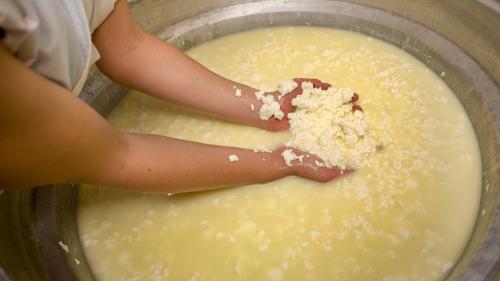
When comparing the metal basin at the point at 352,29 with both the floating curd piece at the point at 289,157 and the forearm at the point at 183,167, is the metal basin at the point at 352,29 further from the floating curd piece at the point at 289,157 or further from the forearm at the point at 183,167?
the floating curd piece at the point at 289,157

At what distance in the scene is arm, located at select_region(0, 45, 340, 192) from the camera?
0.58m

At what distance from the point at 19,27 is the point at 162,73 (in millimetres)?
532

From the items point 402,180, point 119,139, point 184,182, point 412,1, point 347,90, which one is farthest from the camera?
point 412,1

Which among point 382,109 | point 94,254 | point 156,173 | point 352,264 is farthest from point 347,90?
point 94,254

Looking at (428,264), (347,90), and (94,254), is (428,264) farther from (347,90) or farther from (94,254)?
(94,254)

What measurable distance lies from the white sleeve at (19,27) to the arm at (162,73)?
1.32 ft

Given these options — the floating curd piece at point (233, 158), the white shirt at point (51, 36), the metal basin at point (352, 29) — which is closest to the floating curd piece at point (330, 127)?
the floating curd piece at point (233, 158)

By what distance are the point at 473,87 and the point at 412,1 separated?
32cm

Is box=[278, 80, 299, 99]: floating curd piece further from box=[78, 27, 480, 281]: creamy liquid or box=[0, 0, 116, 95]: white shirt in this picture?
box=[0, 0, 116, 95]: white shirt

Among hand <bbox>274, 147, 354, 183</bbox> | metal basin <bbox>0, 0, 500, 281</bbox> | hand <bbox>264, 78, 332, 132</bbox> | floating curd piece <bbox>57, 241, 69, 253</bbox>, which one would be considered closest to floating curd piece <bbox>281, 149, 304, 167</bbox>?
hand <bbox>274, 147, 354, 183</bbox>

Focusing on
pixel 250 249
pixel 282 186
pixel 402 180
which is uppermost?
pixel 402 180

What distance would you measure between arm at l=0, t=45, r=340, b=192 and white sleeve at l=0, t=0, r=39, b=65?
16mm

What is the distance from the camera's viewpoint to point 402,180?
3.32ft

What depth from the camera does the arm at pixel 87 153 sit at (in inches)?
22.9
